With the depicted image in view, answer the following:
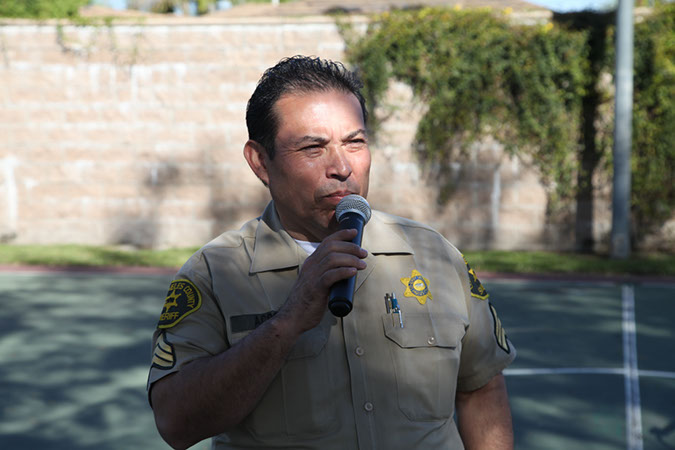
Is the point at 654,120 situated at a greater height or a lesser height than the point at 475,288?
greater

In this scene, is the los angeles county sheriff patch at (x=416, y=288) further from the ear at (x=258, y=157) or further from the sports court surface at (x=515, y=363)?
the sports court surface at (x=515, y=363)

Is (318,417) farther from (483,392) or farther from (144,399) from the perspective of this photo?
(144,399)

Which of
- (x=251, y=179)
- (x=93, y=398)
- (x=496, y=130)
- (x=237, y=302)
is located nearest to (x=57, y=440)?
(x=93, y=398)

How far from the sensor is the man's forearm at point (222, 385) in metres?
1.69

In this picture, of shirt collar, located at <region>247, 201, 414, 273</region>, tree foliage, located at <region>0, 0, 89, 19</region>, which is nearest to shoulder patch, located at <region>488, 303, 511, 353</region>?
shirt collar, located at <region>247, 201, 414, 273</region>

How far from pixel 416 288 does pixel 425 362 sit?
199 mm

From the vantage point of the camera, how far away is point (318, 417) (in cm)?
183

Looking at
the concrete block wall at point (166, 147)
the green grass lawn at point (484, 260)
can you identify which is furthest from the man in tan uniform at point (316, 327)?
the concrete block wall at point (166, 147)

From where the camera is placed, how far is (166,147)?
43.8ft

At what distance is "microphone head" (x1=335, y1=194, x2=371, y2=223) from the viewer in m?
1.86

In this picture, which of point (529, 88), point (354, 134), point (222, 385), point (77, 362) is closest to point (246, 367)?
point (222, 385)

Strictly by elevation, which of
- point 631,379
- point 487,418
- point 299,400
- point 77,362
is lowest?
point 631,379

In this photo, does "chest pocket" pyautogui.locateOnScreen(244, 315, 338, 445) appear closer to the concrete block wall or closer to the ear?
the ear

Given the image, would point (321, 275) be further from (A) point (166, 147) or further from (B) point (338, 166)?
(A) point (166, 147)
